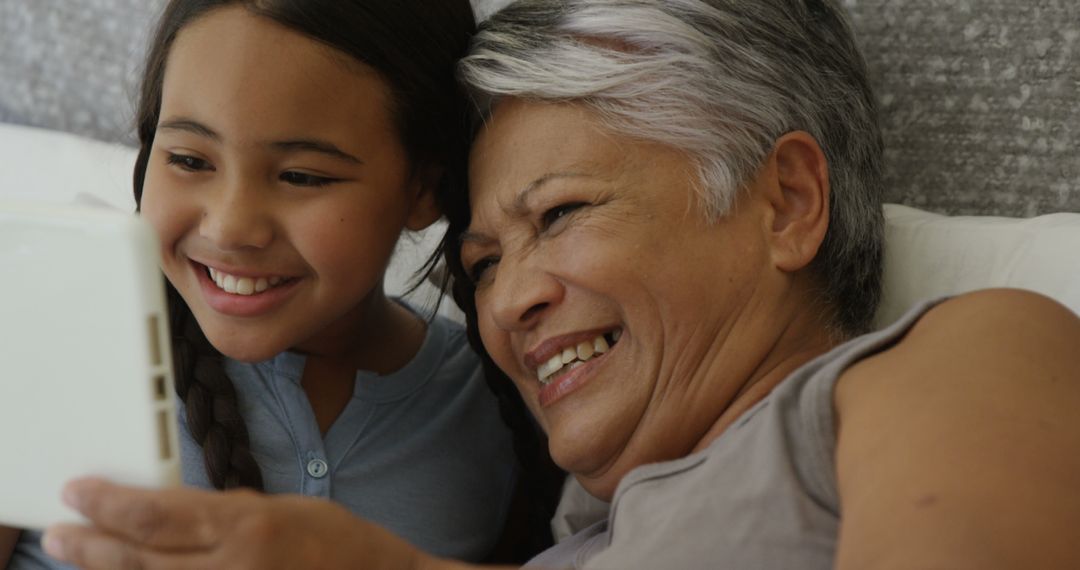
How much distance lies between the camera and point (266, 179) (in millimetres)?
1206

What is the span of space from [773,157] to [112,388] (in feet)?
2.17

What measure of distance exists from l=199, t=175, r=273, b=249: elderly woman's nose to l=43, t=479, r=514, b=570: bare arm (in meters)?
0.40

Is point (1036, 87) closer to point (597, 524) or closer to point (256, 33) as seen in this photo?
point (597, 524)

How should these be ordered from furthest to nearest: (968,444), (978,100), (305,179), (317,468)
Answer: (978,100), (317,468), (305,179), (968,444)

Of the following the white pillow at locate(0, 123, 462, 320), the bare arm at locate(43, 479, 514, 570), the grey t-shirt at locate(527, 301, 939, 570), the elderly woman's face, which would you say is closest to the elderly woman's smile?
the elderly woman's face

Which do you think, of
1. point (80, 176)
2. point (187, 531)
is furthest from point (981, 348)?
point (80, 176)

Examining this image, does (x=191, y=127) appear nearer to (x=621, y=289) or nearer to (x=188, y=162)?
(x=188, y=162)

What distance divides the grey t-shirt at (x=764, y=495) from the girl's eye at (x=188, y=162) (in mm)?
571

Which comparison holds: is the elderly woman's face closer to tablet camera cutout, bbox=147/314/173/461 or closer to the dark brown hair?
the dark brown hair

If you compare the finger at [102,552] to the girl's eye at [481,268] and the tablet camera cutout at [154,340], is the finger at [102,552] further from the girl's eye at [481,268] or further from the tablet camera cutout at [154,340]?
the girl's eye at [481,268]

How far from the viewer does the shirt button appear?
1.36 m

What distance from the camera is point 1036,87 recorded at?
145 cm

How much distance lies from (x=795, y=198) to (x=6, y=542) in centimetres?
92

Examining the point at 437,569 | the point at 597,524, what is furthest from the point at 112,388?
the point at 597,524
